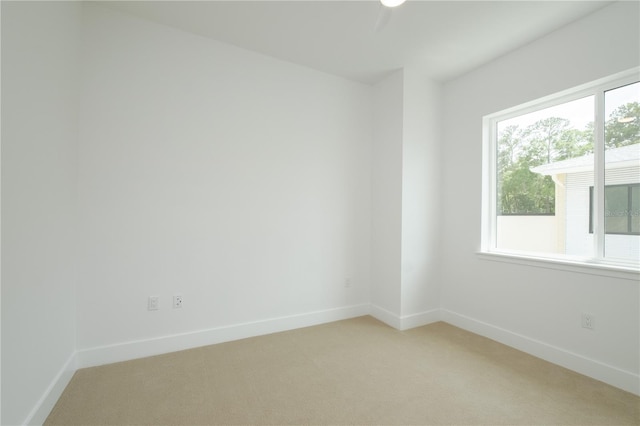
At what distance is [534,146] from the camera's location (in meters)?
2.69

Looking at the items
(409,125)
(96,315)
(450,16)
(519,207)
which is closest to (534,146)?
(519,207)

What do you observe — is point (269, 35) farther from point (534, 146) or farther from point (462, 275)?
point (462, 275)

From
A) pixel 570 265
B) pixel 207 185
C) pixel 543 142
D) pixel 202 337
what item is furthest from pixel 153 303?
pixel 543 142

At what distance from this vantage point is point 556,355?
230 cm

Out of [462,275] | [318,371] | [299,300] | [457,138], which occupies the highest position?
[457,138]

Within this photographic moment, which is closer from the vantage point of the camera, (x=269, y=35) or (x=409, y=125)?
(x=269, y=35)

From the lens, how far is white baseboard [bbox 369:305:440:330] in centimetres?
297

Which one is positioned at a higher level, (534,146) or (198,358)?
(534,146)

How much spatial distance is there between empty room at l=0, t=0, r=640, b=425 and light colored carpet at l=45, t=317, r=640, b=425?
2cm

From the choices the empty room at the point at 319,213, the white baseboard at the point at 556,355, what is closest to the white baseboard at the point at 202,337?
the empty room at the point at 319,213

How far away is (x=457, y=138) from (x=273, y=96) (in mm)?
2074

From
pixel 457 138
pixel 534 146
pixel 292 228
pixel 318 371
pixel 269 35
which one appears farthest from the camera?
pixel 457 138

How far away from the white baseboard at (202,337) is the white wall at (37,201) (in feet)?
0.62

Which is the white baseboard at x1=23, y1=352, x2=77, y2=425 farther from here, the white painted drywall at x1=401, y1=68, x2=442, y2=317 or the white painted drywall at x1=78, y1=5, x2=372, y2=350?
the white painted drywall at x1=401, y1=68, x2=442, y2=317
